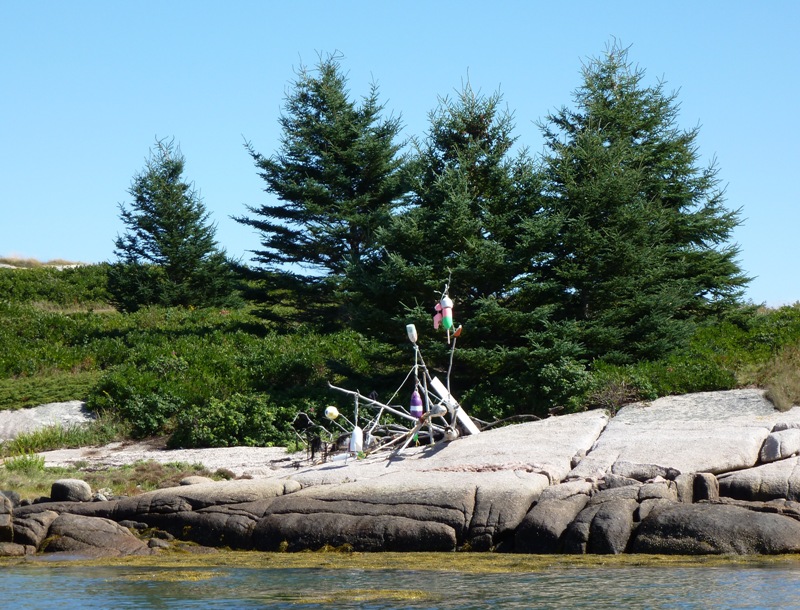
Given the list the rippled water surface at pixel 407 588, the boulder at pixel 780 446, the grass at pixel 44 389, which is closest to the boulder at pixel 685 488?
the boulder at pixel 780 446

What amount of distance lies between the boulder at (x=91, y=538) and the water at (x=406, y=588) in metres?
1.10

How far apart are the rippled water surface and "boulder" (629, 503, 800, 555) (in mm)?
611

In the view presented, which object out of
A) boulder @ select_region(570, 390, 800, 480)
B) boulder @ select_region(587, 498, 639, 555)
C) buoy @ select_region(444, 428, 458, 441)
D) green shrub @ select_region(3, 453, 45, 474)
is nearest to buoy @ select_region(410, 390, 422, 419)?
buoy @ select_region(444, 428, 458, 441)

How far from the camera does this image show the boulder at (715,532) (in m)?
9.80

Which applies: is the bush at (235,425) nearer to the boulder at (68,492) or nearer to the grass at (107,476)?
the grass at (107,476)

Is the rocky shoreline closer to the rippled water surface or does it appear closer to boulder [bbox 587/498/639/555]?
boulder [bbox 587/498/639/555]

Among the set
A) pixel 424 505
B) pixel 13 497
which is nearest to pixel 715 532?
pixel 424 505

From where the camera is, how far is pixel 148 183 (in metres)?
34.4

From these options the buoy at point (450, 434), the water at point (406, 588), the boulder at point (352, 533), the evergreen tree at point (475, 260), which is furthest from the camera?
the evergreen tree at point (475, 260)

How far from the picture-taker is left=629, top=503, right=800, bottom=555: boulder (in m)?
9.80

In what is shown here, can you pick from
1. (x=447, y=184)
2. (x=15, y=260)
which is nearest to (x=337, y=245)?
(x=447, y=184)

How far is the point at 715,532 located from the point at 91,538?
692 cm

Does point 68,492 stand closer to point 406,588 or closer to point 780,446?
point 406,588

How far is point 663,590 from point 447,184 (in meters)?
11.3
